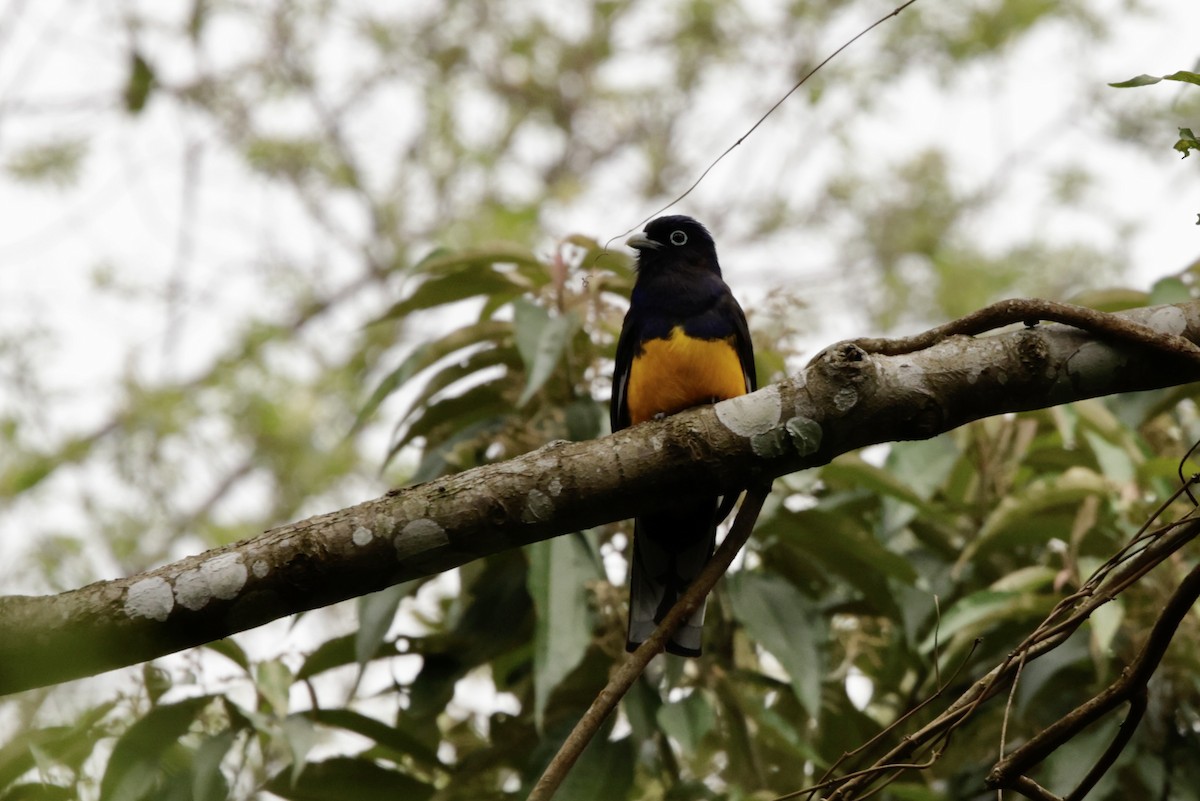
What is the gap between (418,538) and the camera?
2318mm

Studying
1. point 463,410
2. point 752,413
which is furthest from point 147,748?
point 752,413

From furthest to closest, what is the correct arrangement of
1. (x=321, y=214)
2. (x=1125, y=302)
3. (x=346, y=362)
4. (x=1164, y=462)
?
(x=321, y=214), (x=346, y=362), (x=1125, y=302), (x=1164, y=462)

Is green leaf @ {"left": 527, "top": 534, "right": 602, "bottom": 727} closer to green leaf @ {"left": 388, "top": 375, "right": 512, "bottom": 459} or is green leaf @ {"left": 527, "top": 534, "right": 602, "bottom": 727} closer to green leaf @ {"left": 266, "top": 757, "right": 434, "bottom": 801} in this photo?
green leaf @ {"left": 266, "top": 757, "right": 434, "bottom": 801}

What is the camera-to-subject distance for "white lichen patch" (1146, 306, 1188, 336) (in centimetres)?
237

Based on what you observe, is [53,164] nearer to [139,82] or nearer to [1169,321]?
[139,82]

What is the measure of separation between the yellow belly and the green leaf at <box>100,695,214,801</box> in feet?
4.58

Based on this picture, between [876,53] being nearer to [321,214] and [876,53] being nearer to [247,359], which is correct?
[321,214]

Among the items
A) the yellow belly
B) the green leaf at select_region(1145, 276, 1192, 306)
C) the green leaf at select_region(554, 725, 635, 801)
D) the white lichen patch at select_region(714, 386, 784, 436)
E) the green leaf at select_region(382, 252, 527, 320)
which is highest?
the green leaf at select_region(382, 252, 527, 320)

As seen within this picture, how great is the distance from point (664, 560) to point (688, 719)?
1.33 ft

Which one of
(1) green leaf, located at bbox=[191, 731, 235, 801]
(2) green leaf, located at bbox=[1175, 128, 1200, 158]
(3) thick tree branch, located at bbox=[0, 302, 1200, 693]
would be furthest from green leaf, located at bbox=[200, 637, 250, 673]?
(2) green leaf, located at bbox=[1175, 128, 1200, 158]

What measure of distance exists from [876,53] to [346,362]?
5283mm

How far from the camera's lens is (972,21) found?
1091 centimetres

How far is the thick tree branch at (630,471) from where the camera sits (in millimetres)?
2260

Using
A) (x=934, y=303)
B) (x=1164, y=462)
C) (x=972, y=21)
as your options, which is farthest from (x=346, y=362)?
Result: (x=1164, y=462)
